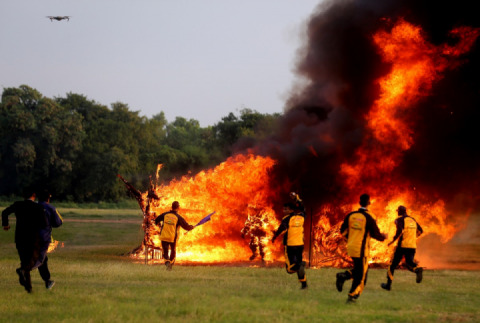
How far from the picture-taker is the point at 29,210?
13.7 meters

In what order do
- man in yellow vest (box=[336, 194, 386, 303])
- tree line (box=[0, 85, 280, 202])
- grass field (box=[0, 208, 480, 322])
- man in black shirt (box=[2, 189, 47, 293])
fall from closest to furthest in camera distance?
grass field (box=[0, 208, 480, 322]) < man in yellow vest (box=[336, 194, 386, 303]) < man in black shirt (box=[2, 189, 47, 293]) < tree line (box=[0, 85, 280, 202])

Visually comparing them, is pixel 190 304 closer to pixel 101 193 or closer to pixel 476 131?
pixel 476 131

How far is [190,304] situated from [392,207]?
43.1ft

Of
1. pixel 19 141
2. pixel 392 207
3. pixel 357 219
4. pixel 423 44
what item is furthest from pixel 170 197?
pixel 19 141

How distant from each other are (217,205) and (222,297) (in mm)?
12360

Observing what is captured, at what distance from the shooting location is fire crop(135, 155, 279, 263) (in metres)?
24.9

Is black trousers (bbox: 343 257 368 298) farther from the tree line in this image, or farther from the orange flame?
the tree line

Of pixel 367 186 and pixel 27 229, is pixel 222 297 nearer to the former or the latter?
pixel 27 229

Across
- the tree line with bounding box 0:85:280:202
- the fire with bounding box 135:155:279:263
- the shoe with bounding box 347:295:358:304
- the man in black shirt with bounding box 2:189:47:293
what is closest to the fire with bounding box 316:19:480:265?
the fire with bounding box 135:155:279:263

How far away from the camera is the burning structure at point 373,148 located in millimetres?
23891

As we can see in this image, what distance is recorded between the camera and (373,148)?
24.0 meters

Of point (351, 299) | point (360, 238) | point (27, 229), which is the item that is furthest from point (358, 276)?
point (27, 229)

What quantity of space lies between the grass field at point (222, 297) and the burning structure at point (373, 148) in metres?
4.55

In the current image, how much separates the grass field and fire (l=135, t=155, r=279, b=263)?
4.68 meters
